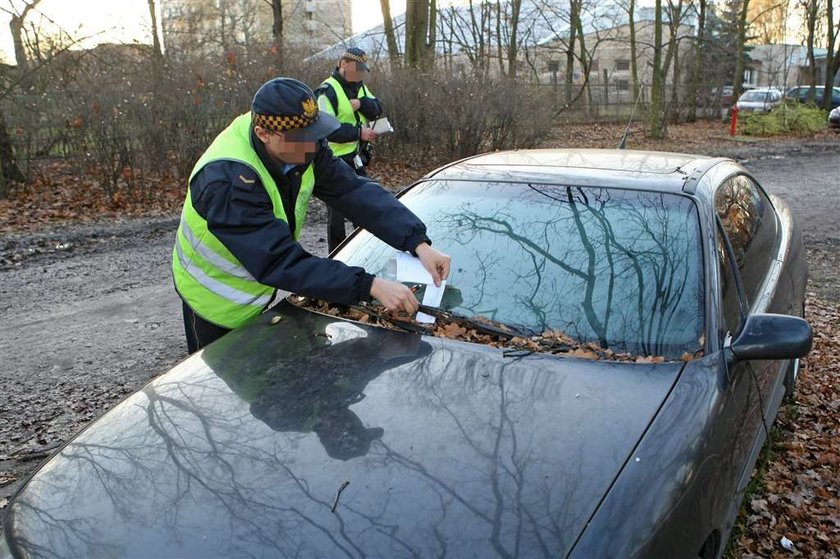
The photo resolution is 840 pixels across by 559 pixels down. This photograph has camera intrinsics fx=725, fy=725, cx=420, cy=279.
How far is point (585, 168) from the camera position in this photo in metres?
3.28

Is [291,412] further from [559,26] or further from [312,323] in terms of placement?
[559,26]

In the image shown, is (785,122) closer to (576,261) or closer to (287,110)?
(576,261)

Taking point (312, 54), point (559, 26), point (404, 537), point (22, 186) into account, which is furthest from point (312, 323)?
point (559, 26)

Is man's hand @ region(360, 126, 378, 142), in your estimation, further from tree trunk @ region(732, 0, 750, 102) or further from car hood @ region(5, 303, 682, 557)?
tree trunk @ region(732, 0, 750, 102)

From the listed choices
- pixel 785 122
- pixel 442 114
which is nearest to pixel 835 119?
pixel 785 122

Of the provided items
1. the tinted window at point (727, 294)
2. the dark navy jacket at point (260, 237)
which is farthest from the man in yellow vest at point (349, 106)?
the tinted window at point (727, 294)

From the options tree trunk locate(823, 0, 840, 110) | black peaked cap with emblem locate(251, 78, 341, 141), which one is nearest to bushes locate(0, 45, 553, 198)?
black peaked cap with emblem locate(251, 78, 341, 141)

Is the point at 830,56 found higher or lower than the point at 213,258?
higher

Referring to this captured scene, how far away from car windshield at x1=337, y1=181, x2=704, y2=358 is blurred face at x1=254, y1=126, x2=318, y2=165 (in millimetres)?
599

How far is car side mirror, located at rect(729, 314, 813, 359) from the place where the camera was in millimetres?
2381

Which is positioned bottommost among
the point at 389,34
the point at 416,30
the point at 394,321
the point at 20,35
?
the point at 394,321

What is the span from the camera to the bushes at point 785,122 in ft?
73.2

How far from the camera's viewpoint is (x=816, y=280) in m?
6.68

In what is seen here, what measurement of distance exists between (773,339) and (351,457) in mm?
1454
